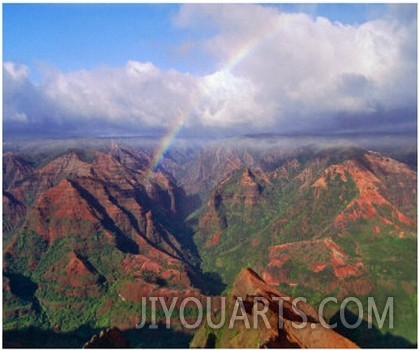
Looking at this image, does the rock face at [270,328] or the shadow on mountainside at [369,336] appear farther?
the shadow on mountainside at [369,336]

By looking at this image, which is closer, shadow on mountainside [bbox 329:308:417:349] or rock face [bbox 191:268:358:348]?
rock face [bbox 191:268:358:348]

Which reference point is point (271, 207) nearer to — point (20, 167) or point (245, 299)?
point (20, 167)

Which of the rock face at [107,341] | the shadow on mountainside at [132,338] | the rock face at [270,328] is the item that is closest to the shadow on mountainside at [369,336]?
the rock face at [270,328]

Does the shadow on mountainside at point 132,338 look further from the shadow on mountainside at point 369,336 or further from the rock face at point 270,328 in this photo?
the rock face at point 270,328

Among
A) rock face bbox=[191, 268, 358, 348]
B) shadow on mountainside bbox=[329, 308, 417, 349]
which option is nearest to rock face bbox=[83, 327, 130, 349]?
rock face bbox=[191, 268, 358, 348]

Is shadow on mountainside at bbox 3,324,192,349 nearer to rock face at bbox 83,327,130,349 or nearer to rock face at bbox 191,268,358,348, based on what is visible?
rock face at bbox 191,268,358,348

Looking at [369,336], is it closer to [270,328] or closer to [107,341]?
[270,328]
